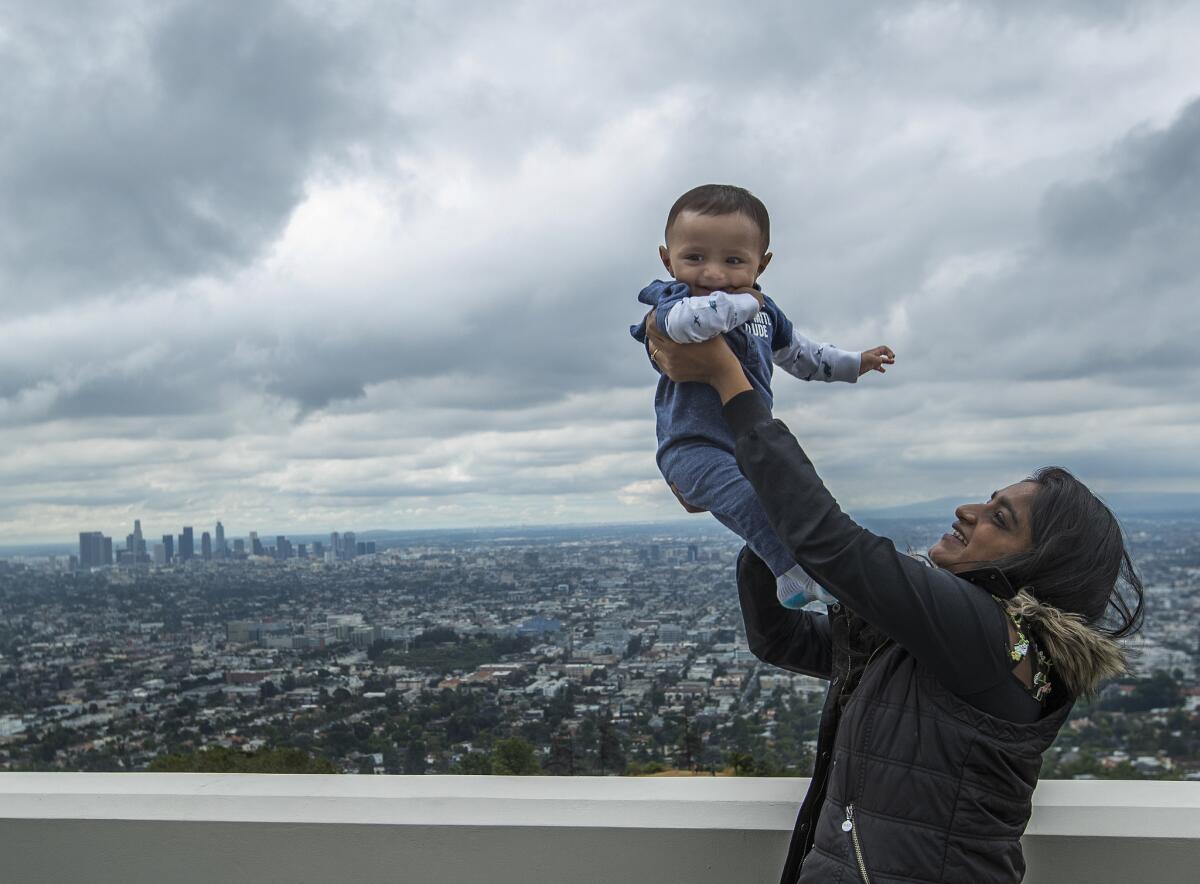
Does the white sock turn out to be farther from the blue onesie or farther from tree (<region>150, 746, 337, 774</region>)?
tree (<region>150, 746, 337, 774</region>)

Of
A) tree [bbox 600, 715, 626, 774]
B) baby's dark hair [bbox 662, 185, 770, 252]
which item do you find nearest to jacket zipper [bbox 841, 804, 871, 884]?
baby's dark hair [bbox 662, 185, 770, 252]

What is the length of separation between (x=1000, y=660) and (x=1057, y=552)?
0.75 feet

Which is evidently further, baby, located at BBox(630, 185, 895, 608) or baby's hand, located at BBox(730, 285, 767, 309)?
baby's hand, located at BBox(730, 285, 767, 309)

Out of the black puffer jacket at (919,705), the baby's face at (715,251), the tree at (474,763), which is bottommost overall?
the tree at (474,763)

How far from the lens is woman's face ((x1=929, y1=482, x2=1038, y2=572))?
1.57m

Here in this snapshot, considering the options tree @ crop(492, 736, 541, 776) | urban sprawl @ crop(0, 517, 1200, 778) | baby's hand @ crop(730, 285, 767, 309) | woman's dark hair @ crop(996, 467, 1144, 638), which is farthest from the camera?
urban sprawl @ crop(0, 517, 1200, 778)

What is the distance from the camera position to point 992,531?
1590 mm

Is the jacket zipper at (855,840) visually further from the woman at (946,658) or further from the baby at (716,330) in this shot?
the baby at (716,330)

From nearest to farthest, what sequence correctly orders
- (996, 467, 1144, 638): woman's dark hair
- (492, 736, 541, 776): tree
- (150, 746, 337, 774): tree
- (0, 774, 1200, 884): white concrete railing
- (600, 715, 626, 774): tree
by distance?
(996, 467, 1144, 638): woman's dark hair
(0, 774, 1200, 884): white concrete railing
(150, 746, 337, 774): tree
(492, 736, 541, 776): tree
(600, 715, 626, 774): tree

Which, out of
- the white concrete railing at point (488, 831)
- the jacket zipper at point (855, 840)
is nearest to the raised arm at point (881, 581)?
the jacket zipper at point (855, 840)

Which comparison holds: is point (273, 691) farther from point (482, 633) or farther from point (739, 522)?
point (739, 522)

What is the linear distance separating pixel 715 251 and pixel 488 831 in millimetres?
1291

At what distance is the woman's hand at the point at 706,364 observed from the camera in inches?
62.5

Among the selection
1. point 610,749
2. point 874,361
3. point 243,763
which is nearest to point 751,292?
point 874,361
